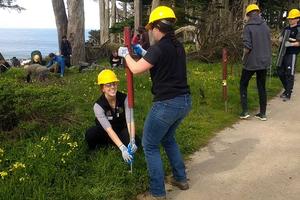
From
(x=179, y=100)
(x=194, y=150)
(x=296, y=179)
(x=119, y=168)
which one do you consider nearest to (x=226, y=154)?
(x=194, y=150)

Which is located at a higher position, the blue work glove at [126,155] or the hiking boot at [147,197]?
the blue work glove at [126,155]

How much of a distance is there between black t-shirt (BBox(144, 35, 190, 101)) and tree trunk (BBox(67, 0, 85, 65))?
14859 millimetres

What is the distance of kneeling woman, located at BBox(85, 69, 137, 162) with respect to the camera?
18.1 feet

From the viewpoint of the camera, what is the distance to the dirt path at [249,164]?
197 inches

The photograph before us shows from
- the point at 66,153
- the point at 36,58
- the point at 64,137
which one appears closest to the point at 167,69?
the point at 66,153

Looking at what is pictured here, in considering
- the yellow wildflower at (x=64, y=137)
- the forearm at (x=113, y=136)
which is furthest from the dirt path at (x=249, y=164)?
the yellow wildflower at (x=64, y=137)

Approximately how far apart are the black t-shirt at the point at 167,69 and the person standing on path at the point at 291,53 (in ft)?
19.5

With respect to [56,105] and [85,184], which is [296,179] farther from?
[56,105]

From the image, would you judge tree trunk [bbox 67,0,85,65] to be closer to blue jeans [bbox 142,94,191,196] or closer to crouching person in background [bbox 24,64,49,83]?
crouching person in background [bbox 24,64,49,83]

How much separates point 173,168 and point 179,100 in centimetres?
95

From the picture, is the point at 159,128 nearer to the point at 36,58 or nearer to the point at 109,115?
the point at 109,115

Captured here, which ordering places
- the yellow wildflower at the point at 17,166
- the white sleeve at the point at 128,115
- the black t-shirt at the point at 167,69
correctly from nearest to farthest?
the black t-shirt at the point at 167,69 < the yellow wildflower at the point at 17,166 < the white sleeve at the point at 128,115

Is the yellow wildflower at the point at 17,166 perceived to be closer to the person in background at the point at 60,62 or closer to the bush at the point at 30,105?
the bush at the point at 30,105

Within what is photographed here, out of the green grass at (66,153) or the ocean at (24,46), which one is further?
the ocean at (24,46)
